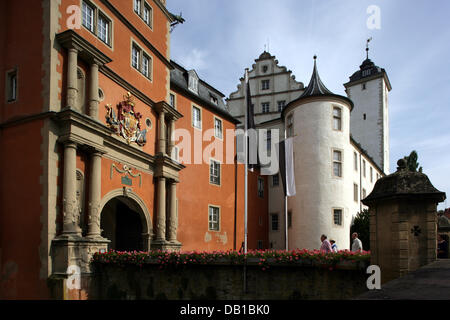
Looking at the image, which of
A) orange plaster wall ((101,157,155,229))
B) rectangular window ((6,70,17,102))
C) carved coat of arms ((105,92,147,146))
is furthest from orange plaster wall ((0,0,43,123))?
orange plaster wall ((101,157,155,229))

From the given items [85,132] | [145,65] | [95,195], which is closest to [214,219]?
[145,65]

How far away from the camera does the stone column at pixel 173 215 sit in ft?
62.3

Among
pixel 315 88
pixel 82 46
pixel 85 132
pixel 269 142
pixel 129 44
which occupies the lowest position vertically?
pixel 85 132

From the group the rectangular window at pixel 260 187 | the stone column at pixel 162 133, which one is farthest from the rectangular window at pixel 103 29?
the rectangular window at pixel 260 187

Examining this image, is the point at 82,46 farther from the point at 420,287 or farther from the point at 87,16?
the point at 420,287

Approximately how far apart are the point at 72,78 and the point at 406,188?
36.0 ft

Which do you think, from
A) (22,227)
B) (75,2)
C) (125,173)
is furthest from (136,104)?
(22,227)

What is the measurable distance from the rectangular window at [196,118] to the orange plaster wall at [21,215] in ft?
36.5

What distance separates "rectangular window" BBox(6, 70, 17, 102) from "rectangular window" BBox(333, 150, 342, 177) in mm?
19969

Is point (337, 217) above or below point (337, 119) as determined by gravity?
below

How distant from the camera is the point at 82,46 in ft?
46.2

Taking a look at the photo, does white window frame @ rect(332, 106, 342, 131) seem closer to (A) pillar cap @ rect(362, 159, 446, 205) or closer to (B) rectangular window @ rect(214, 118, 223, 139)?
(B) rectangular window @ rect(214, 118, 223, 139)

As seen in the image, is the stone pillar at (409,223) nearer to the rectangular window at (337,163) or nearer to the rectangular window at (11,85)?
the rectangular window at (11,85)

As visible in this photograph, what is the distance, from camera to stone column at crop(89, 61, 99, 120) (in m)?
14.5
